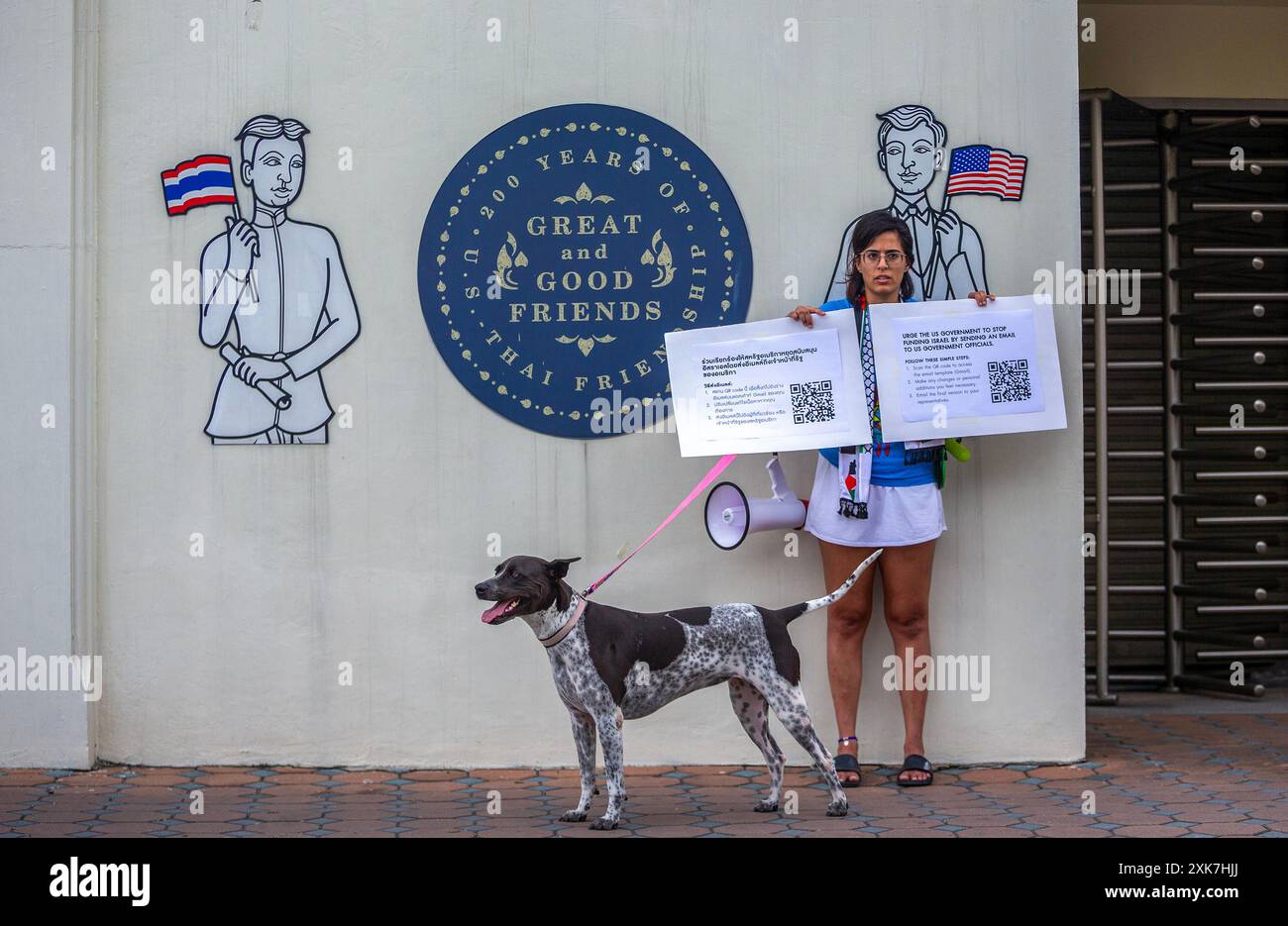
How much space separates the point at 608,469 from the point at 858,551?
4.04 feet

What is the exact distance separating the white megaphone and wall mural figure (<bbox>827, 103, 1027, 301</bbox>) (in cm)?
98

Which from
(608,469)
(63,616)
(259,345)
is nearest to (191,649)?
(63,616)

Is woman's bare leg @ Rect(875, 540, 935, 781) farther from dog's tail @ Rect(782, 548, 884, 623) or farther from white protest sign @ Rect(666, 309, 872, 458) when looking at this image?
dog's tail @ Rect(782, 548, 884, 623)

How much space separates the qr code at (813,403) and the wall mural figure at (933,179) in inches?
23.7

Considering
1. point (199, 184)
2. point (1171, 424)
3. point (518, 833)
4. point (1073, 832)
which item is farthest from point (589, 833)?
point (1171, 424)

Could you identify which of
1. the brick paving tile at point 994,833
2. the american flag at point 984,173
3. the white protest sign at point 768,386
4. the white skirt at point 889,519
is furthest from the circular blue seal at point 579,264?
the brick paving tile at point 994,833

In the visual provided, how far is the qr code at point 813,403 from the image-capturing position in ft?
21.4

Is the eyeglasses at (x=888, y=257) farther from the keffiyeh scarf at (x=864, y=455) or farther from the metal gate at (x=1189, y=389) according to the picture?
the metal gate at (x=1189, y=389)

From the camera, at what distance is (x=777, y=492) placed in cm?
674

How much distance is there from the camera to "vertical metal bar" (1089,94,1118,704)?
8.39 m

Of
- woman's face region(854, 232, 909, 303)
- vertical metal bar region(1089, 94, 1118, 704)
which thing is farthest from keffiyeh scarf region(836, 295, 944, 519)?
vertical metal bar region(1089, 94, 1118, 704)

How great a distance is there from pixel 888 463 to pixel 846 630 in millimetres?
801

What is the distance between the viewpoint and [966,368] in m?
6.57

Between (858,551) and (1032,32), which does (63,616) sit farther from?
(1032,32)
